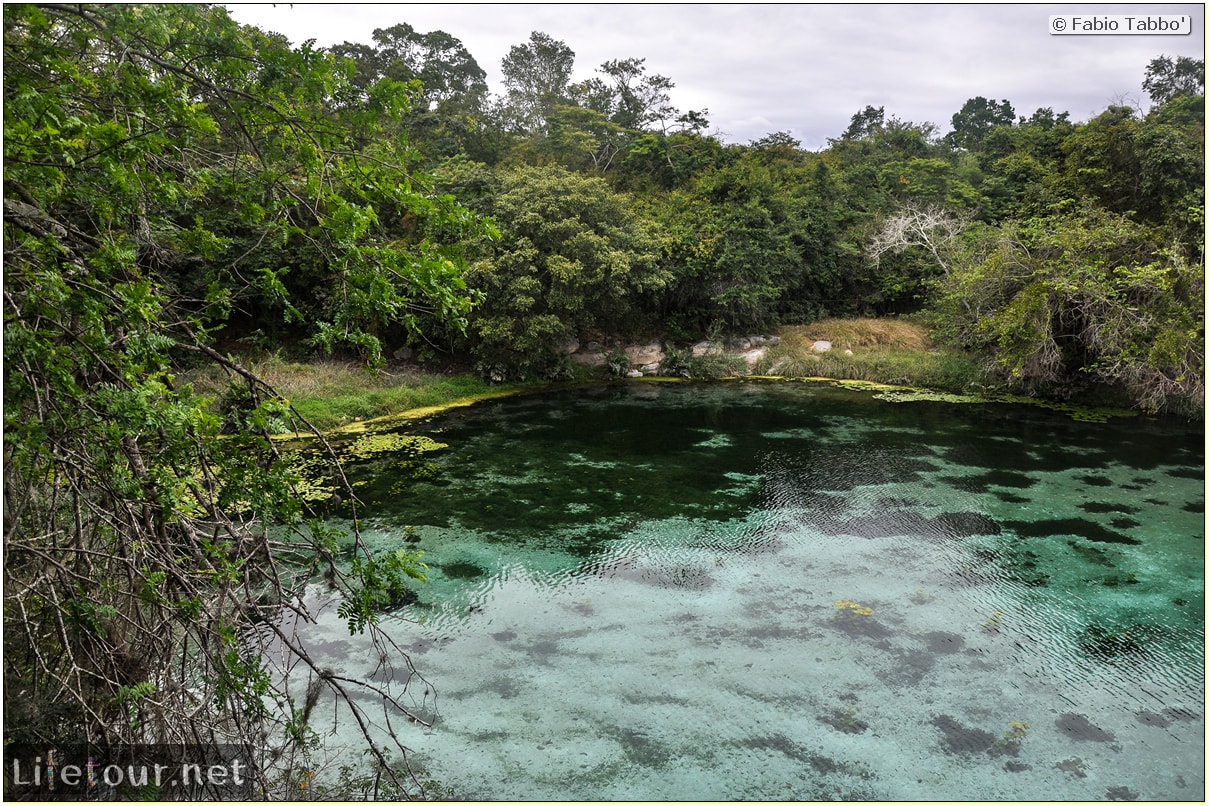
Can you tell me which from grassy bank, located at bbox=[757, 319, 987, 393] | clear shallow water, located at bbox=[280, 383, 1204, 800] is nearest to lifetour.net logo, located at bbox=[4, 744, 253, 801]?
clear shallow water, located at bbox=[280, 383, 1204, 800]

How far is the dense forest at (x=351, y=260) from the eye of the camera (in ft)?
8.40

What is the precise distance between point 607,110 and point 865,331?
1185 cm

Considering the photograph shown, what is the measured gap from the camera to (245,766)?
359 cm

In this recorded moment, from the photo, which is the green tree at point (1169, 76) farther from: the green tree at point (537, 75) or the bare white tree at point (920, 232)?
the green tree at point (537, 75)

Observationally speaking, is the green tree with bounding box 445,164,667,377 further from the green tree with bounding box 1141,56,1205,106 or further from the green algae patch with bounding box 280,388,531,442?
the green tree with bounding box 1141,56,1205,106

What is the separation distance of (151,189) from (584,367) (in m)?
14.4

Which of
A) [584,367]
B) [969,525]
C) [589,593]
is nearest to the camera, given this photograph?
[589,593]

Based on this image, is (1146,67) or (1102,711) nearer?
(1102,711)

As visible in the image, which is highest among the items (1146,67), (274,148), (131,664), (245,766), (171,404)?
(1146,67)

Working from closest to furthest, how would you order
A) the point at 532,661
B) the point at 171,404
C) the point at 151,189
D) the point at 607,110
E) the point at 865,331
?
the point at 171,404 → the point at 151,189 → the point at 532,661 → the point at 865,331 → the point at 607,110

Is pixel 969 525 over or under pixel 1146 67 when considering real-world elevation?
under

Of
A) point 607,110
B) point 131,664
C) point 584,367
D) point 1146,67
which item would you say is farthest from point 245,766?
point 1146,67

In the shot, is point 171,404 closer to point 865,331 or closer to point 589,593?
point 589,593

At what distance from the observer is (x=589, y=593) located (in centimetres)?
647
